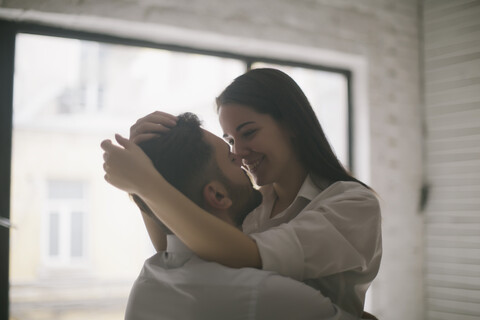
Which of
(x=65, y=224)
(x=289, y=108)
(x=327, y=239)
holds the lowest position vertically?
(x=65, y=224)

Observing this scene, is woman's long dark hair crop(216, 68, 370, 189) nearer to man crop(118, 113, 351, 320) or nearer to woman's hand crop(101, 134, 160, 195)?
man crop(118, 113, 351, 320)

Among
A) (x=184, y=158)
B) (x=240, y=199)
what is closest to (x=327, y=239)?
(x=240, y=199)

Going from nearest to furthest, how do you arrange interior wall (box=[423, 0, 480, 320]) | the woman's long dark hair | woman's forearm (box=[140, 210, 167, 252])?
woman's forearm (box=[140, 210, 167, 252]) < the woman's long dark hair < interior wall (box=[423, 0, 480, 320])

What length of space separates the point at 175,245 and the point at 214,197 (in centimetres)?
14

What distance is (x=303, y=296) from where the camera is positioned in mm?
812

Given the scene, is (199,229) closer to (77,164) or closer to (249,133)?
(249,133)

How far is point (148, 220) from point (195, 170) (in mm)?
240

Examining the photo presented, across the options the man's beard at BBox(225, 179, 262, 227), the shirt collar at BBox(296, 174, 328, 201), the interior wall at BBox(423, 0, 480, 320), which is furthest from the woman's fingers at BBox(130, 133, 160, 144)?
the interior wall at BBox(423, 0, 480, 320)

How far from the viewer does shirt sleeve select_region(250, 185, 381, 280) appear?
2.83 ft

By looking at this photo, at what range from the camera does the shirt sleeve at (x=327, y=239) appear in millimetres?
863

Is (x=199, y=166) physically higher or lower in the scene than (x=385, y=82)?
lower

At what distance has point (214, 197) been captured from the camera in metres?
0.98

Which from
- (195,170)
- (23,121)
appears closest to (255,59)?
(23,121)

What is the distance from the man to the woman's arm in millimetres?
33
